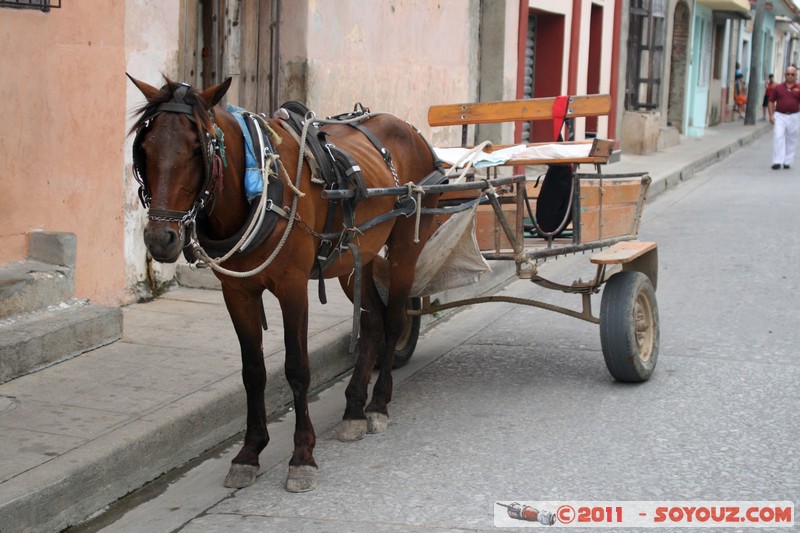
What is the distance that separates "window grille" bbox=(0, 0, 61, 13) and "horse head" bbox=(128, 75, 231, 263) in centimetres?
278

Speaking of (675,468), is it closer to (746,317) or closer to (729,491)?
(729,491)

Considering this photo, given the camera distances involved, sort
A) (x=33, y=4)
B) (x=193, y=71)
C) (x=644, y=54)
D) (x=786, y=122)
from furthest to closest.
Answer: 1. (x=644, y=54)
2. (x=786, y=122)
3. (x=193, y=71)
4. (x=33, y=4)

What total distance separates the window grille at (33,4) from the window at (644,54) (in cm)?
1758

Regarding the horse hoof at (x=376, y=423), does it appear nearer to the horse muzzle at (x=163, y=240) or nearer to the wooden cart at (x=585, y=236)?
the wooden cart at (x=585, y=236)

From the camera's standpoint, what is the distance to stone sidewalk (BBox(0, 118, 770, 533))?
4184 mm

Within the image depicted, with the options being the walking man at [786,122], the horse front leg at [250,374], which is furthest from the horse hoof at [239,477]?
the walking man at [786,122]

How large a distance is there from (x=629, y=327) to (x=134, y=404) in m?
2.63

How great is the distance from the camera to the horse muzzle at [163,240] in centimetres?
381

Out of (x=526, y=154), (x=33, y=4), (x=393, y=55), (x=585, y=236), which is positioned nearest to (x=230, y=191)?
(x=526, y=154)

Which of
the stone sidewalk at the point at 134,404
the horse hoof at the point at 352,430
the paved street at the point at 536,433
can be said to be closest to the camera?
the stone sidewalk at the point at 134,404

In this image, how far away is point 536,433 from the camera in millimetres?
5176

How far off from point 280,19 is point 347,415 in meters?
5.38

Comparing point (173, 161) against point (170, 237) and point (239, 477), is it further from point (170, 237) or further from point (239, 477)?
point (239, 477)

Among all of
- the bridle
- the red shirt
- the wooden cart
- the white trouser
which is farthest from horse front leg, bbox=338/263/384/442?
the red shirt
